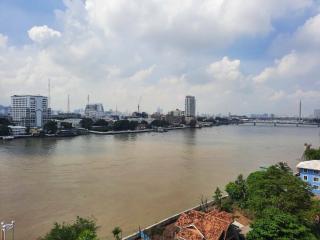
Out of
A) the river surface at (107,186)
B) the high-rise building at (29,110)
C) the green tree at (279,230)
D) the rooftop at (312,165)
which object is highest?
the high-rise building at (29,110)

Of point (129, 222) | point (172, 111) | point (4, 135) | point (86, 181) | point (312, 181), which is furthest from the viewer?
point (172, 111)

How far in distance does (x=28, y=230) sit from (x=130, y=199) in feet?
8.14

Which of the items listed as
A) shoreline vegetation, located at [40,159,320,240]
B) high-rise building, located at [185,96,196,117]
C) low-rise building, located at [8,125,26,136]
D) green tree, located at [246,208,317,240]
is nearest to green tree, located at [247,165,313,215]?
shoreline vegetation, located at [40,159,320,240]

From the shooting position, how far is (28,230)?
5.67 meters

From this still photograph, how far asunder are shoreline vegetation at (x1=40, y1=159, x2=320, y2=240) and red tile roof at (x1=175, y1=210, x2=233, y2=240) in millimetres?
325

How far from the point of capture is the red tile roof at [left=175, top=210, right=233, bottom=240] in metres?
4.55

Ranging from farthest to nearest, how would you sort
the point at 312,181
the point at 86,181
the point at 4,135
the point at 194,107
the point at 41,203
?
the point at 194,107
the point at 4,135
the point at 86,181
the point at 312,181
the point at 41,203

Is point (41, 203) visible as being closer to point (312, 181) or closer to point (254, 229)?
point (254, 229)

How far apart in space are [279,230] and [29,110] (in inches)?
1317

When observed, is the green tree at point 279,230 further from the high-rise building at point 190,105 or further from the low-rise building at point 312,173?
the high-rise building at point 190,105

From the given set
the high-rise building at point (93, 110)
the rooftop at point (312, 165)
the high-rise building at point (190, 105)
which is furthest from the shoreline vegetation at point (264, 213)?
the high-rise building at point (93, 110)

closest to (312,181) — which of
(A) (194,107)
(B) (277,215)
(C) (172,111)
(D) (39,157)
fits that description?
(B) (277,215)

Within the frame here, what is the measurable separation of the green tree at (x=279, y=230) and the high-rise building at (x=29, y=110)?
31.8 meters

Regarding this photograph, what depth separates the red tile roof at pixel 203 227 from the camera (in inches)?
179
